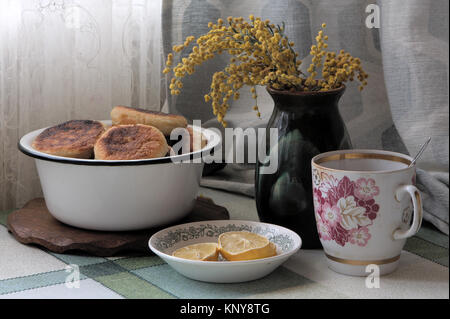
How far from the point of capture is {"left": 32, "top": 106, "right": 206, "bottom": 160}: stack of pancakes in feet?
2.79

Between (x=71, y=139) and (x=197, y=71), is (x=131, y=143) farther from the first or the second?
(x=197, y=71)

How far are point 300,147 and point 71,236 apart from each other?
33cm

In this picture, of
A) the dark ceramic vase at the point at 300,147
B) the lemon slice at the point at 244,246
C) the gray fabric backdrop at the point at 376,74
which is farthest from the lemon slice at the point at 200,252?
the gray fabric backdrop at the point at 376,74

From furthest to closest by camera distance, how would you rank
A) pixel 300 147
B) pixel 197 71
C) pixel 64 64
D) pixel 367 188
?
pixel 197 71 → pixel 64 64 → pixel 300 147 → pixel 367 188

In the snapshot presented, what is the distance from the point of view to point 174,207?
89cm

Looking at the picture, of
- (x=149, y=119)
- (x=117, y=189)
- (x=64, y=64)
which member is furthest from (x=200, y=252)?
(x=64, y=64)

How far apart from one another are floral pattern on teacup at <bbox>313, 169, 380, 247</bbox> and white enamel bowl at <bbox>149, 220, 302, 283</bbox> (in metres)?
0.05

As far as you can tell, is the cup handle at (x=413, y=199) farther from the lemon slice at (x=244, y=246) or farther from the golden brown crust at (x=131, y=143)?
the golden brown crust at (x=131, y=143)

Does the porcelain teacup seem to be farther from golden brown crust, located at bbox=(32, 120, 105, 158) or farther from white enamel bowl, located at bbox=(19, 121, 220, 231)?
golden brown crust, located at bbox=(32, 120, 105, 158)

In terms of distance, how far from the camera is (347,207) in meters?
0.75

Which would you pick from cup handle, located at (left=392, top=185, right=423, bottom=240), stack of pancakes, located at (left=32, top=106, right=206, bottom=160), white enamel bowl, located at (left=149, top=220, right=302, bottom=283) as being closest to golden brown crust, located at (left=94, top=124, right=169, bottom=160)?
stack of pancakes, located at (left=32, top=106, right=206, bottom=160)

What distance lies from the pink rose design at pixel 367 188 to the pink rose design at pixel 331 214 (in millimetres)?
36

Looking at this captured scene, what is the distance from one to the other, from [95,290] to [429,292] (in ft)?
1.27

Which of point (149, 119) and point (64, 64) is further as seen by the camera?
Answer: point (64, 64)
